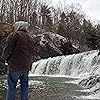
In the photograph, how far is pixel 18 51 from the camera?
5.33m

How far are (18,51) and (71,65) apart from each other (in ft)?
62.7

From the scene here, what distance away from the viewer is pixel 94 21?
71125 millimetres

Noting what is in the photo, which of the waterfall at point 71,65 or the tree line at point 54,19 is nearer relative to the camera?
the waterfall at point 71,65

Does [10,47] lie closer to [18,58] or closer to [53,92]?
[18,58]

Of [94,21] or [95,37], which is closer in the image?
[95,37]

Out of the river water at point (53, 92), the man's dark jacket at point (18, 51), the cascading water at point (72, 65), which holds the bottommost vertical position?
the cascading water at point (72, 65)

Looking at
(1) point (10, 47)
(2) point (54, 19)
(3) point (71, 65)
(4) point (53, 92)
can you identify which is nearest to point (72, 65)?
(3) point (71, 65)

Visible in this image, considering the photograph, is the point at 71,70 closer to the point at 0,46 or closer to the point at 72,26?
the point at 0,46

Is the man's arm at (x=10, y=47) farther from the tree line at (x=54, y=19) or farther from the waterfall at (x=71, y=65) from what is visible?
the tree line at (x=54, y=19)

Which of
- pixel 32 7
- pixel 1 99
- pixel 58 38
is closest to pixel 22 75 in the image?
pixel 1 99

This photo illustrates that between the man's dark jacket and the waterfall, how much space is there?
54.5 feet

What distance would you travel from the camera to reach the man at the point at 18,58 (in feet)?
17.4

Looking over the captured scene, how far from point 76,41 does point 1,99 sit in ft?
156

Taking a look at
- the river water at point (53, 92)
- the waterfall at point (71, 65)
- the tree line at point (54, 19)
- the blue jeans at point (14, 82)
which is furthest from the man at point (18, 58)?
the tree line at point (54, 19)
